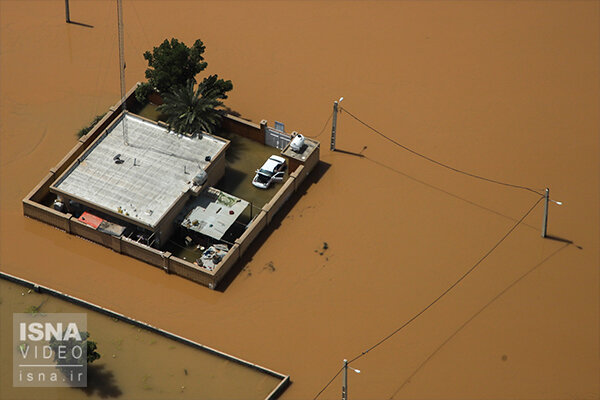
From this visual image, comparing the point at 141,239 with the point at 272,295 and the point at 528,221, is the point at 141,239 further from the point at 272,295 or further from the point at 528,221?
the point at 528,221

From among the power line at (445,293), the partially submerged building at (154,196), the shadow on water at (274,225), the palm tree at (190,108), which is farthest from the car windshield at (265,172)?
the power line at (445,293)

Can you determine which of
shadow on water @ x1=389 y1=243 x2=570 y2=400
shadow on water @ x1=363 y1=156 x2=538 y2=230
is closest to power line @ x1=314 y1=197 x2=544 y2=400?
shadow on water @ x1=363 y1=156 x2=538 y2=230

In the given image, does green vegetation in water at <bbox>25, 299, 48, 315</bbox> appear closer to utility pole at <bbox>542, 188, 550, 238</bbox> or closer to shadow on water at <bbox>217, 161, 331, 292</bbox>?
shadow on water at <bbox>217, 161, 331, 292</bbox>

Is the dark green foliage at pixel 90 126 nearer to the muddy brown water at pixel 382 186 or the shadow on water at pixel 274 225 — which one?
the muddy brown water at pixel 382 186

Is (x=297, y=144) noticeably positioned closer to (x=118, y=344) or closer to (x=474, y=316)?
(x=474, y=316)

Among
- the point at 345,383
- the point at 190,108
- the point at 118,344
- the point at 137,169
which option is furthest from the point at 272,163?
the point at 345,383
